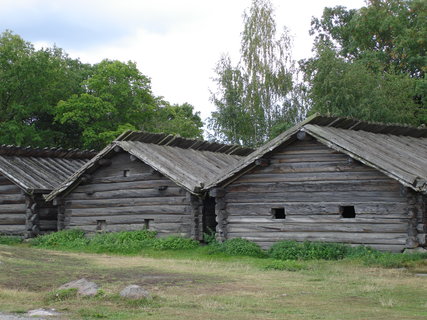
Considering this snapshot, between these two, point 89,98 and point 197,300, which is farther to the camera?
point 89,98

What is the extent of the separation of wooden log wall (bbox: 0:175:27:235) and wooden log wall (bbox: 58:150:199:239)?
193 cm

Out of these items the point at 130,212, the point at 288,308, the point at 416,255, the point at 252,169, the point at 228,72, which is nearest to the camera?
the point at 288,308

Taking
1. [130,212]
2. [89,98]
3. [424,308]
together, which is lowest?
[424,308]

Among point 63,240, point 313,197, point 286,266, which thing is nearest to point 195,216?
point 313,197

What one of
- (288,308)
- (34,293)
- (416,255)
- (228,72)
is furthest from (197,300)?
(228,72)

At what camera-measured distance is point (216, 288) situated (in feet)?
46.1

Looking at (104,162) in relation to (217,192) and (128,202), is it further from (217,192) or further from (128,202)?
(217,192)

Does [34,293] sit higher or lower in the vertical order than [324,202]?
lower

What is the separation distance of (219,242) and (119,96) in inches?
1152

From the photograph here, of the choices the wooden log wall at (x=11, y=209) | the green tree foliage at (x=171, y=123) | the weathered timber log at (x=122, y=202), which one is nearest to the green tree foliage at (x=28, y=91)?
the green tree foliage at (x=171, y=123)

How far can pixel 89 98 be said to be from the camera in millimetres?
49844

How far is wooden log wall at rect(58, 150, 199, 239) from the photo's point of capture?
82.1 ft

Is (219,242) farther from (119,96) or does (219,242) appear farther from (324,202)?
(119,96)

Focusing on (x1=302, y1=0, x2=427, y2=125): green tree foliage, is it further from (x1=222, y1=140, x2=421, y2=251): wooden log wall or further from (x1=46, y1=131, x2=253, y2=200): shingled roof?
(x1=222, y1=140, x2=421, y2=251): wooden log wall
